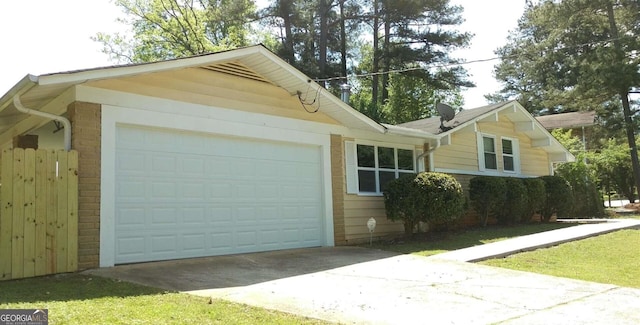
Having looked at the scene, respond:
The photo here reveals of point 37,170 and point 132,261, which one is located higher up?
point 37,170

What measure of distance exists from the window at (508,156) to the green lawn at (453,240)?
3344 millimetres

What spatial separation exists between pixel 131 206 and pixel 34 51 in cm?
2213

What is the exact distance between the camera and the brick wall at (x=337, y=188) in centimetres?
1127

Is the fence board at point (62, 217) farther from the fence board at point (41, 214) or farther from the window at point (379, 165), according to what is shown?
the window at point (379, 165)

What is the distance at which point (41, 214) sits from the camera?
694 centimetres

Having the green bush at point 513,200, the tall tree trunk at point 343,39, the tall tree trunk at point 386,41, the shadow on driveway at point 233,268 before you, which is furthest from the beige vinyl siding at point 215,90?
the tall tree trunk at point 343,39

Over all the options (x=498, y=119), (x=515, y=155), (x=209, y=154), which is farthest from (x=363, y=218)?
(x=515, y=155)

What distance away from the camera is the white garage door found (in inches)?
321

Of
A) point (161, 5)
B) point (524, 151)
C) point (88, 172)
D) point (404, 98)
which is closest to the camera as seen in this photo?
point (88, 172)

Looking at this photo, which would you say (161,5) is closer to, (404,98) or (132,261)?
(404,98)

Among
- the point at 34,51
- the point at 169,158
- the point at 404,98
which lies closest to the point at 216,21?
the point at 34,51

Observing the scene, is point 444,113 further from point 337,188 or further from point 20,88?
point 20,88

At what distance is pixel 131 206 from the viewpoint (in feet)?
26.5

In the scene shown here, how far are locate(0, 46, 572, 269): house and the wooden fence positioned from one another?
234mm
